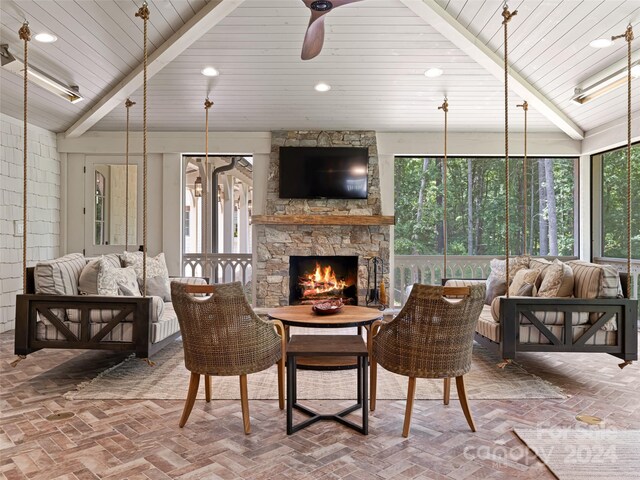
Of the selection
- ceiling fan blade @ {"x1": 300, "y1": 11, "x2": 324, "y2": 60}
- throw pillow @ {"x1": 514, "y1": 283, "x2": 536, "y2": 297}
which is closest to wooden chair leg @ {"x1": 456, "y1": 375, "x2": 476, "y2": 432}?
throw pillow @ {"x1": 514, "y1": 283, "x2": 536, "y2": 297}

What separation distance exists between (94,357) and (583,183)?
675cm

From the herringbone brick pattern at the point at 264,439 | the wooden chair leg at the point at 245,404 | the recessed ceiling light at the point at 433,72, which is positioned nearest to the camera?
the herringbone brick pattern at the point at 264,439

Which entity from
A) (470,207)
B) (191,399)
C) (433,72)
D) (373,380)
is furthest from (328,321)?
(470,207)

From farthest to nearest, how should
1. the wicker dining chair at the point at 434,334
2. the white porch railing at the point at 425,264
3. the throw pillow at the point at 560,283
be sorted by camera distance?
the white porch railing at the point at 425,264, the throw pillow at the point at 560,283, the wicker dining chair at the point at 434,334

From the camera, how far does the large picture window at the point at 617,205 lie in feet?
21.2

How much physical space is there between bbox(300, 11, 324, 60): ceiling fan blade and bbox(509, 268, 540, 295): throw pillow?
2800 mm

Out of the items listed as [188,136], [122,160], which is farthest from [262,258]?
[122,160]

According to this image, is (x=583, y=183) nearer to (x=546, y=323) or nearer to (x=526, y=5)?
(x=526, y=5)

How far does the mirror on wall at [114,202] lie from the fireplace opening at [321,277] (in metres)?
2.46

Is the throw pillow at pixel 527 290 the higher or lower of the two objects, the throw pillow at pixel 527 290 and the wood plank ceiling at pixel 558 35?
the lower

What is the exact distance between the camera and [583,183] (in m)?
6.45

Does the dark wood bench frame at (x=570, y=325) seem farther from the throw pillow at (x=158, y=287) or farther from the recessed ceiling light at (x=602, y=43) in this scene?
the throw pillow at (x=158, y=287)

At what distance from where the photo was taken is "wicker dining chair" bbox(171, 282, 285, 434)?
8.16 ft

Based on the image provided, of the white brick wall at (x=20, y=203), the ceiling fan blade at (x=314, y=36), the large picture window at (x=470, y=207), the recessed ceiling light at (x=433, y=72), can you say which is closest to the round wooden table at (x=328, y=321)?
the ceiling fan blade at (x=314, y=36)
